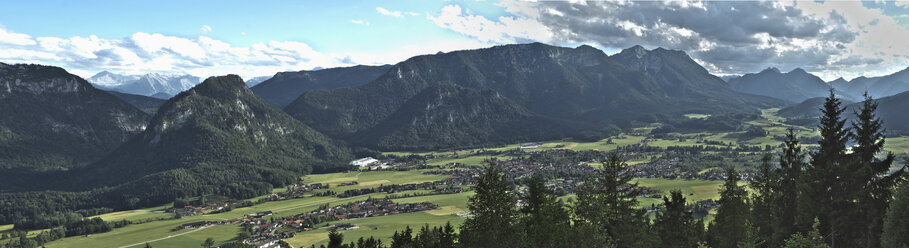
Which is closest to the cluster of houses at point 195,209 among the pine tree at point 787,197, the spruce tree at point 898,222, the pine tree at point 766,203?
the pine tree at point 766,203

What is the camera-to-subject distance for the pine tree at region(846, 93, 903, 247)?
34656 mm

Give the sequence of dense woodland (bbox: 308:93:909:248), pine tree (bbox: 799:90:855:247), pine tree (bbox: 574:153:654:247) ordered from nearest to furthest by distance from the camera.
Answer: dense woodland (bbox: 308:93:909:248), pine tree (bbox: 574:153:654:247), pine tree (bbox: 799:90:855:247)

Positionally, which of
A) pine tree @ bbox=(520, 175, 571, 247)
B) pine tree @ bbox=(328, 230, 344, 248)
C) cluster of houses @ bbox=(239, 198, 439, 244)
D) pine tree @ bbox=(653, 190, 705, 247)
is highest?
pine tree @ bbox=(328, 230, 344, 248)

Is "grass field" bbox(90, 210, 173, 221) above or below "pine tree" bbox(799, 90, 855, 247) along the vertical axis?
below

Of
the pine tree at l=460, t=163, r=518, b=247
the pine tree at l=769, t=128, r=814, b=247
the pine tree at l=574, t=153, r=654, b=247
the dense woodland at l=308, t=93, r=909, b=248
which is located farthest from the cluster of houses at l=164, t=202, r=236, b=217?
the pine tree at l=769, t=128, r=814, b=247

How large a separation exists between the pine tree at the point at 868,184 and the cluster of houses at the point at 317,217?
112756 millimetres

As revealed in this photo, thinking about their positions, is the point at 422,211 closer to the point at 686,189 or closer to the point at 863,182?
the point at 686,189

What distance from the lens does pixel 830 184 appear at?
3691 centimetres

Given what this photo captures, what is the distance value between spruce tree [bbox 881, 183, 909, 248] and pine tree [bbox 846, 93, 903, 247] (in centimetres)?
507

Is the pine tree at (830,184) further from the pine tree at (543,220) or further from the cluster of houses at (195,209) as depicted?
the cluster of houses at (195,209)

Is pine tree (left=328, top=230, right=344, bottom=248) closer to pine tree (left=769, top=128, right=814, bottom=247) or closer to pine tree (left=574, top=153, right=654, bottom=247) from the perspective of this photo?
pine tree (left=574, top=153, right=654, bottom=247)

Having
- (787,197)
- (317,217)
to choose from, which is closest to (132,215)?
(317,217)

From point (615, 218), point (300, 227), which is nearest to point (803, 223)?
point (615, 218)

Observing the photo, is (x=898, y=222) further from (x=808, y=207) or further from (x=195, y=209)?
(x=195, y=209)
